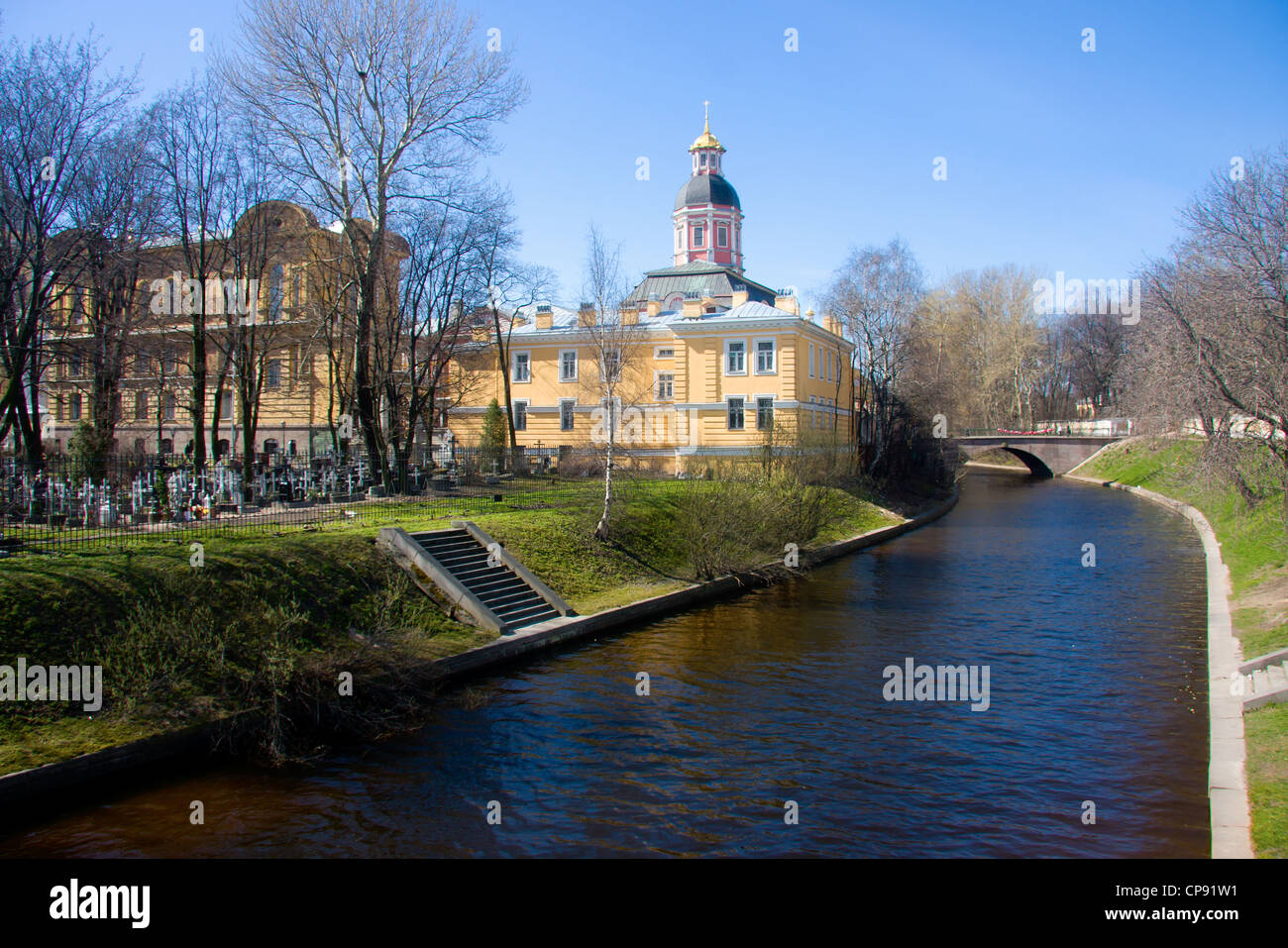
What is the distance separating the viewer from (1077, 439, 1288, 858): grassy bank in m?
9.48

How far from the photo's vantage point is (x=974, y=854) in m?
10.0

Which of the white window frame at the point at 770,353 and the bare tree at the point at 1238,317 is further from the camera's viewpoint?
the white window frame at the point at 770,353

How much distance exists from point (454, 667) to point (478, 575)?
4419mm

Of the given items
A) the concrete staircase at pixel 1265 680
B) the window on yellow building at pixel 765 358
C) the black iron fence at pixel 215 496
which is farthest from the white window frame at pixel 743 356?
the concrete staircase at pixel 1265 680

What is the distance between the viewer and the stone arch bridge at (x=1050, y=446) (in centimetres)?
7704

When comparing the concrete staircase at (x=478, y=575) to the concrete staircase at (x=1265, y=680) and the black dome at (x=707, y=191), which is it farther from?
the black dome at (x=707, y=191)

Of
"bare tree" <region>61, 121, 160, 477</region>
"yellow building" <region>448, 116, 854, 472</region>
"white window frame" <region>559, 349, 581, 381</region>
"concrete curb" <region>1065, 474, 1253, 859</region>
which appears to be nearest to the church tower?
"yellow building" <region>448, 116, 854, 472</region>

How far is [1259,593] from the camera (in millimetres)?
20078

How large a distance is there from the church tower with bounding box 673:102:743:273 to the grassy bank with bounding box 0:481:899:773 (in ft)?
164

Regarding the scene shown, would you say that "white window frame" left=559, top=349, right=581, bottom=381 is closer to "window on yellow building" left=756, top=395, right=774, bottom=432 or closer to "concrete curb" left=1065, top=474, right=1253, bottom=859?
"window on yellow building" left=756, top=395, right=774, bottom=432

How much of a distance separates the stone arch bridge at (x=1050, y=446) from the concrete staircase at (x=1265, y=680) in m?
64.7

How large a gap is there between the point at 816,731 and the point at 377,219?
21.8 metres

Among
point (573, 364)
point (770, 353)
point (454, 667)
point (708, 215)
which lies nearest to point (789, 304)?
point (770, 353)
